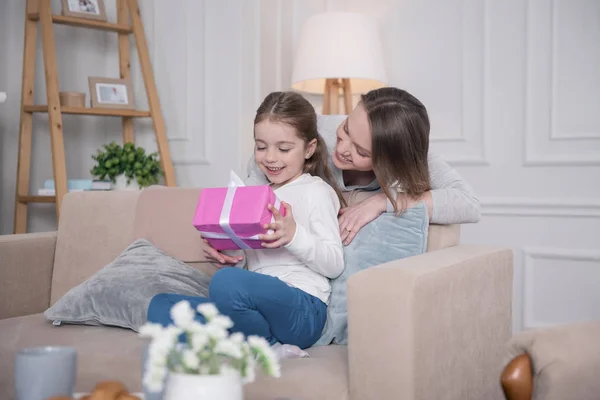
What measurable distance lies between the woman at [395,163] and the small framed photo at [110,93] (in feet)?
6.52

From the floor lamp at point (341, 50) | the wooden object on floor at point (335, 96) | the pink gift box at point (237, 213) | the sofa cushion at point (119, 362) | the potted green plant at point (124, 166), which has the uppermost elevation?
the floor lamp at point (341, 50)

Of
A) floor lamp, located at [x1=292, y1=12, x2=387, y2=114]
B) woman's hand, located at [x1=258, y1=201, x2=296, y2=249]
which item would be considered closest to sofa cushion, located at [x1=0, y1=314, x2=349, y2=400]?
woman's hand, located at [x1=258, y1=201, x2=296, y2=249]

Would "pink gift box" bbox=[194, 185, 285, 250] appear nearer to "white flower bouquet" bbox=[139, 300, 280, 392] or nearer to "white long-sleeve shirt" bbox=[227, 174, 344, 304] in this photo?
"white long-sleeve shirt" bbox=[227, 174, 344, 304]

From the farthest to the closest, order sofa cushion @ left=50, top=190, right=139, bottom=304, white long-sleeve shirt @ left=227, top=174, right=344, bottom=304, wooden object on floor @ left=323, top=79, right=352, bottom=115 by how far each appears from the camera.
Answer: wooden object on floor @ left=323, top=79, right=352, bottom=115 → sofa cushion @ left=50, top=190, right=139, bottom=304 → white long-sleeve shirt @ left=227, top=174, right=344, bottom=304

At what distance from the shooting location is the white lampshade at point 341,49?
300 centimetres

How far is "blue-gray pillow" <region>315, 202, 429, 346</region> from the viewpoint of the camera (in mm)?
1773

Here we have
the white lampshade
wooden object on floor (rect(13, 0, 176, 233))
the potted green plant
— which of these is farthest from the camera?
the potted green plant

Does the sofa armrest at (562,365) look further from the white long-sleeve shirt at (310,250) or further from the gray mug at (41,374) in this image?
the white long-sleeve shirt at (310,250)

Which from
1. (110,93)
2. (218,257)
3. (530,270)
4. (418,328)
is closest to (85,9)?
(110,93)

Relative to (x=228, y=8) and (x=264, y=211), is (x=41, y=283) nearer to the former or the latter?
(x=264, y=211)

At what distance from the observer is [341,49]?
3.01 m

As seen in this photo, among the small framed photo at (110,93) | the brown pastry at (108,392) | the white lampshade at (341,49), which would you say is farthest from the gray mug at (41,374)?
the small framed photo at (110,93)

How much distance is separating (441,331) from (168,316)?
67 centimetres

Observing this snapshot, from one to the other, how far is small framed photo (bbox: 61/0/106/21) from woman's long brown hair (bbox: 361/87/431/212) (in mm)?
2163
